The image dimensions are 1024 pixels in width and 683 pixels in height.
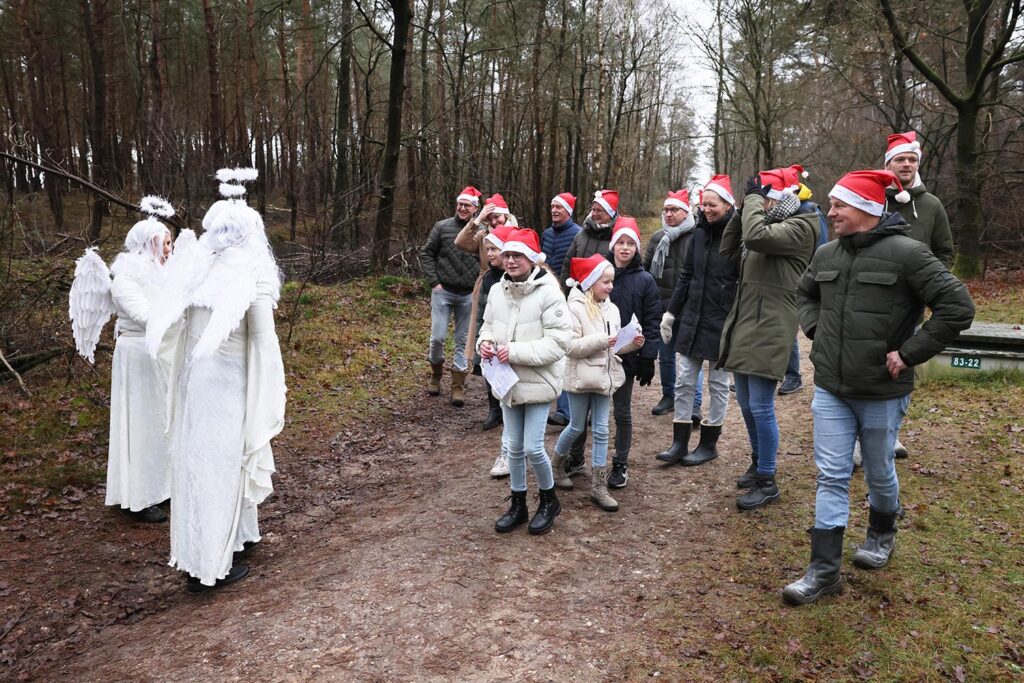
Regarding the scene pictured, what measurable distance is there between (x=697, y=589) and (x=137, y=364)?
4411 mm

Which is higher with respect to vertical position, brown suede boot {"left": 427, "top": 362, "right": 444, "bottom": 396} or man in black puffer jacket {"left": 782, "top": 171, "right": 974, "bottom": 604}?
man in black puffer jacket {"left": 782, "top": 171, "right": 974, "bottom": 604}

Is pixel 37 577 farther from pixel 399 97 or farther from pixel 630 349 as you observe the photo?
pixel 399 97

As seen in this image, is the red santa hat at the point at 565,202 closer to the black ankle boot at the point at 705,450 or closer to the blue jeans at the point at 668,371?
the blue jeans at the point at 668,371

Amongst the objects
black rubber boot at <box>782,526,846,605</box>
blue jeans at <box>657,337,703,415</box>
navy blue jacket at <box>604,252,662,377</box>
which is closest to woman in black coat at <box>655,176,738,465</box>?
navy blue jacket at <box>604,252,662,377</box>

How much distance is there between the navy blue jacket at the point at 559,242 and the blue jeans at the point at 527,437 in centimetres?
318

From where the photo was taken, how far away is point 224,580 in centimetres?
448

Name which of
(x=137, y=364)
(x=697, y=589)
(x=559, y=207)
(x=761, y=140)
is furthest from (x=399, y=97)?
(x=761, y=140)

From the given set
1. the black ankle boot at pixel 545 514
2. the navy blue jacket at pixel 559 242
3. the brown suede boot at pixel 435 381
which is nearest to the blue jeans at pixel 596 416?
the black ankle boot at pixel 545 514

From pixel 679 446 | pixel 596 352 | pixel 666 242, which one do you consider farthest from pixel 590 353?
pixel 666 242

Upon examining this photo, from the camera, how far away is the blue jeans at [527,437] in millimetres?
4641

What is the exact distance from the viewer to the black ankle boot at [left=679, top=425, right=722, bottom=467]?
589cm

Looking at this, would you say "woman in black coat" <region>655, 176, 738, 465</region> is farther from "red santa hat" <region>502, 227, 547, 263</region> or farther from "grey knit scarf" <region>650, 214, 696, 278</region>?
"red santa hat" <region>502, 227, 547, 263</region>

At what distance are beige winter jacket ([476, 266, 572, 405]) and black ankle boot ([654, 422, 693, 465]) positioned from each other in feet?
5.57

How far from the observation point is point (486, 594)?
412 cm
